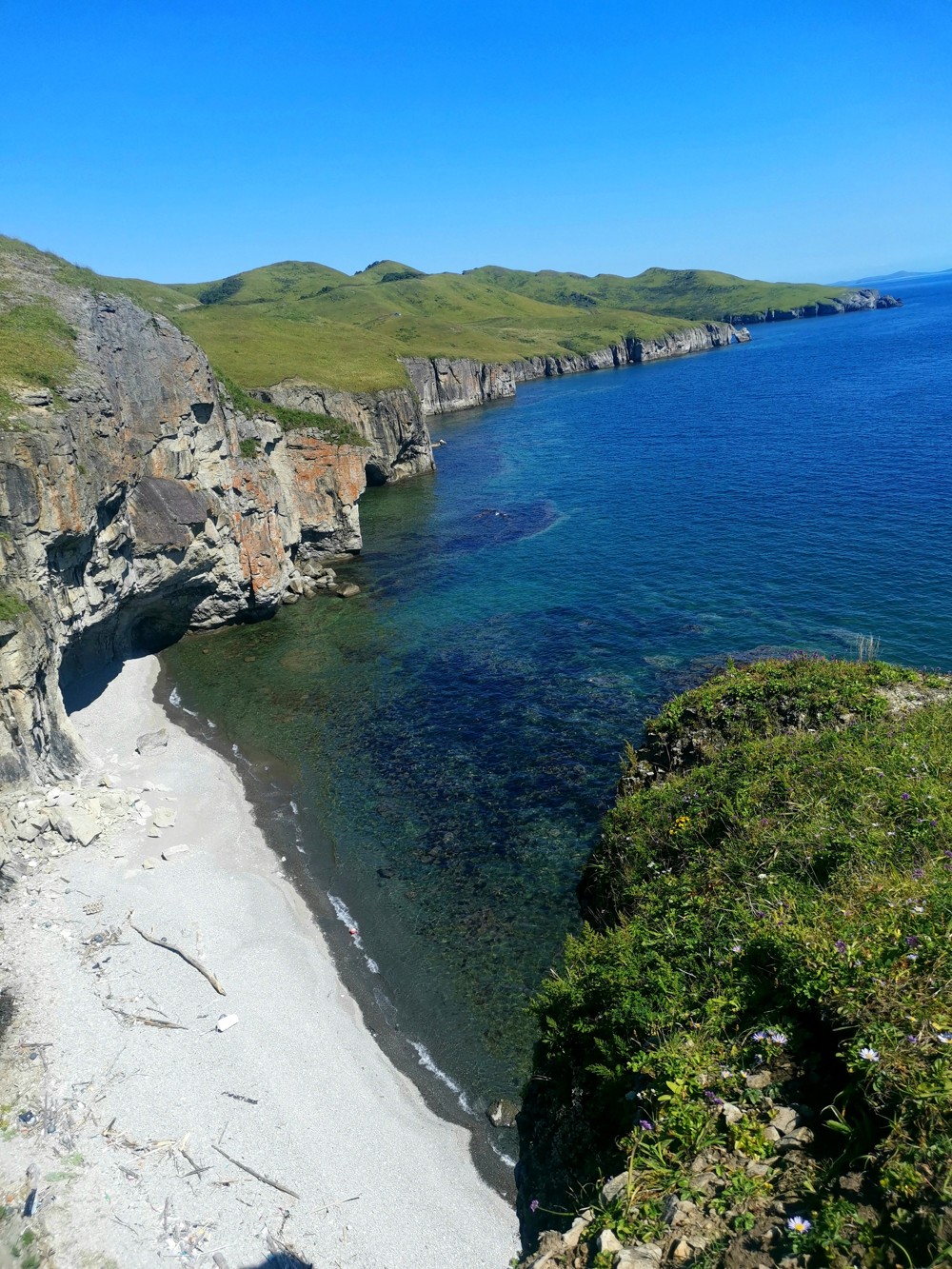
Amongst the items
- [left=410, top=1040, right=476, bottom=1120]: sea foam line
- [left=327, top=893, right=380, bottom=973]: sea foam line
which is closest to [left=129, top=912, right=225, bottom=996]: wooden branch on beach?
[left=327, top=893, right=380, bottom=973]: sea foam line

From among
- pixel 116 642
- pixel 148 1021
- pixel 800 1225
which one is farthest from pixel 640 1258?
pixel 116 642

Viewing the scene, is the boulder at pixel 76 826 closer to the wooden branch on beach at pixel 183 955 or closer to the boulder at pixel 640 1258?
the wooden branch on beach at pixel 183 955

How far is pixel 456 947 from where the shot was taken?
71.5ft

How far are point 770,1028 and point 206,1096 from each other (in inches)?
566

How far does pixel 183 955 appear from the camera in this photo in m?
20.8

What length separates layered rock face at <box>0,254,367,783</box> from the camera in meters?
26.4

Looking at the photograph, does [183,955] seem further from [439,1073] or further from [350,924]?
[439,1073]

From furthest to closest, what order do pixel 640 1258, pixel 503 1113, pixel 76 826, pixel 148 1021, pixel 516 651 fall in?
pixel 516 651 → pixel 76 826 → pixel 148 1021 → pixel 503 1113 → pixel 640 1258

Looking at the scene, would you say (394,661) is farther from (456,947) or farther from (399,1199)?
(399,1199)

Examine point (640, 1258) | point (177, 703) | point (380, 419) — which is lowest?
point (177, 703)

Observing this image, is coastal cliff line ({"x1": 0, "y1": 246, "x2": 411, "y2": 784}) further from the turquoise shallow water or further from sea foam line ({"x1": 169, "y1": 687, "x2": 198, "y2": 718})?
sea foam line ({"x1": 169, "y1": 687, "x2": 198, "y2": 718})

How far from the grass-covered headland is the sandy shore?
5.85 metres

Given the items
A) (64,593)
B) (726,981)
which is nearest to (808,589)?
(726,981)

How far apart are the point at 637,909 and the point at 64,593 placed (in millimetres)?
27717
